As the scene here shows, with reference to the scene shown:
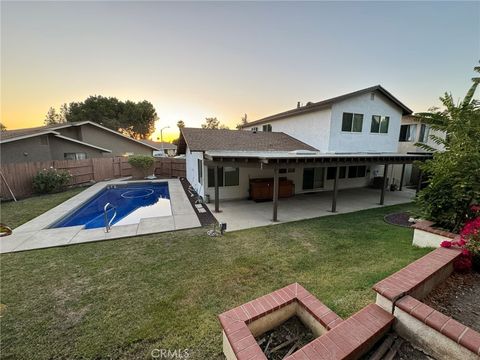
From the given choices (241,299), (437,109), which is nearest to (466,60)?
(437,109)

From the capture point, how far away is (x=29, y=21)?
9570 mm

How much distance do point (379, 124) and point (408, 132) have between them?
476 centimetres

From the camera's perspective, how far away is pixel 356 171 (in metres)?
14.6

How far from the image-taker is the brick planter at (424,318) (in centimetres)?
178

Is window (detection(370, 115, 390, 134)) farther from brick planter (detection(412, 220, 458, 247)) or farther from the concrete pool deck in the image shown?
the concrete pool deck

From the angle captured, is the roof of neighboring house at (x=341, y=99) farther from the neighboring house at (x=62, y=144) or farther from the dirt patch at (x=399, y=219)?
the neighboring house at (x=62, y=144)

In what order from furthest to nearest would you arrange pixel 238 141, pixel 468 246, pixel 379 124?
pixel 379 124, pixel 238 141, pixel 468 246

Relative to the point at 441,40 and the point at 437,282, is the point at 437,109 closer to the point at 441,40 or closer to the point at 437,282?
the point at 437,282

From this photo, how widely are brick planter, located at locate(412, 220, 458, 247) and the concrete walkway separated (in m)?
3.90

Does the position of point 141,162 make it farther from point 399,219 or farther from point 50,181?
point 399,219

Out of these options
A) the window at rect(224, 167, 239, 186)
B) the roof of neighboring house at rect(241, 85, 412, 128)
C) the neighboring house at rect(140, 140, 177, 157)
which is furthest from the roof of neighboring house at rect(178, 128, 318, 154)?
the neighboring house at rect(140, 140, 177, 157)

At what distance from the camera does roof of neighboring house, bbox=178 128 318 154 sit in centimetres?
1219

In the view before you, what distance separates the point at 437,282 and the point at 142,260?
5814 millimetres

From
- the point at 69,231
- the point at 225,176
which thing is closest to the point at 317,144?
the point at 225,176
